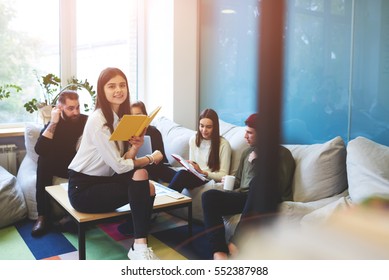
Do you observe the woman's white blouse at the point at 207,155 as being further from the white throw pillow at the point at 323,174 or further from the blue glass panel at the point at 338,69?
the white throw pillow at the point at 323,174

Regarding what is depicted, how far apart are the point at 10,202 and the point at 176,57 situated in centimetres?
163

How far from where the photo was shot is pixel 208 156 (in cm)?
227

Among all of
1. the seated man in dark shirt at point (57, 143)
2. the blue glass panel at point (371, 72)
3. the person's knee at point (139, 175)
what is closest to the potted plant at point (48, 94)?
the seated man in dark shirt at point (57, 143)

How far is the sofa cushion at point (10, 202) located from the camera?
2.12m

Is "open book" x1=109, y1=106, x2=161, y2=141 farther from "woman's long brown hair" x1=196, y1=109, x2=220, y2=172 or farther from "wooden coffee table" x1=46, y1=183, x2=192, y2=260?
"woman's long brown hair" x1=196, y1=109, x2=220, y2=172

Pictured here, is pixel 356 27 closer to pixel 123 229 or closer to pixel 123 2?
pixel 123 229

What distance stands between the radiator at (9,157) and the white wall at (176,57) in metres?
1.22

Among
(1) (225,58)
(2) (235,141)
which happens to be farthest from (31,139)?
(1) (225,58)

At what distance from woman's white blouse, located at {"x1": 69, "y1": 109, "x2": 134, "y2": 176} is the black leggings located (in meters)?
0.04

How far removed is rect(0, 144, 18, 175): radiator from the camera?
2656mm

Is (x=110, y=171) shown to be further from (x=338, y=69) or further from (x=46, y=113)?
(x=338, y=69)
